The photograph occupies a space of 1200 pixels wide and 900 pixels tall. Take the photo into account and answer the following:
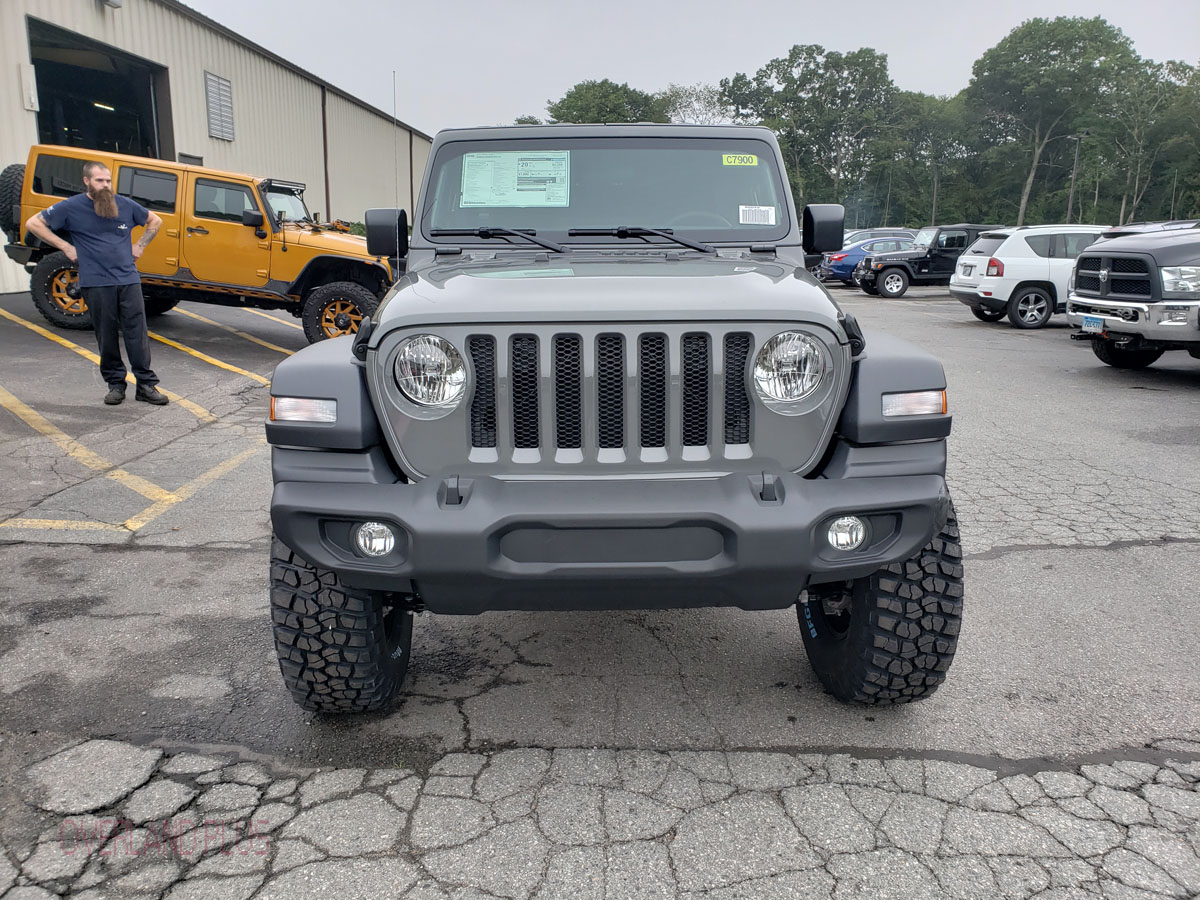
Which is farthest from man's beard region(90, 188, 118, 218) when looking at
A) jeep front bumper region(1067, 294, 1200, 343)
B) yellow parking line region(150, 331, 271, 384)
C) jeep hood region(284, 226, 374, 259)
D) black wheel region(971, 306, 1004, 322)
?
black wheel region(971, 306, 1004, 322)

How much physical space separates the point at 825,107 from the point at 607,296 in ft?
276

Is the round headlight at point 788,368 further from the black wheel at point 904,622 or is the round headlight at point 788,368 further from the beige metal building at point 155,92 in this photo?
the beige metal building at point 155,92

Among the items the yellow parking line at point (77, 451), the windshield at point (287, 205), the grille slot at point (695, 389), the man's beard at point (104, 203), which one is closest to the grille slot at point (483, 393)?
the grille slot at point (695, 389)

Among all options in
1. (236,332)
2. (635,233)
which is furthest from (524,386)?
(236,332)

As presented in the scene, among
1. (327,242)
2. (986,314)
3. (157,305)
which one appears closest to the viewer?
(327,242)

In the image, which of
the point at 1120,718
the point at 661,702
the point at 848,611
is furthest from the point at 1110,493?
the point at 661,702

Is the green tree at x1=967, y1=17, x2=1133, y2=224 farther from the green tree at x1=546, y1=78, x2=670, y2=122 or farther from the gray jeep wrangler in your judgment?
the gray jeep wrangler

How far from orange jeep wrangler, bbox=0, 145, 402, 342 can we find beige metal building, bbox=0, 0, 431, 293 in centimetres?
352

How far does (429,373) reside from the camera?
2461 millimetres

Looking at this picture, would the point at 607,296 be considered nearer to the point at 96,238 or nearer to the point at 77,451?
the point at 77,451

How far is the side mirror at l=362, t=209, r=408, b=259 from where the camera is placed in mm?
3885

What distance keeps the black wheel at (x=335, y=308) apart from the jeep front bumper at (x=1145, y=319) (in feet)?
25.9

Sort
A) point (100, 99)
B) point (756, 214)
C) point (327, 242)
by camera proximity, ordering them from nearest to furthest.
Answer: point (756, 214), point (327, 242), point (100, 99)

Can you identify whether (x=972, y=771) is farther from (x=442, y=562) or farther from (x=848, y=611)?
(x=442, y=562)
